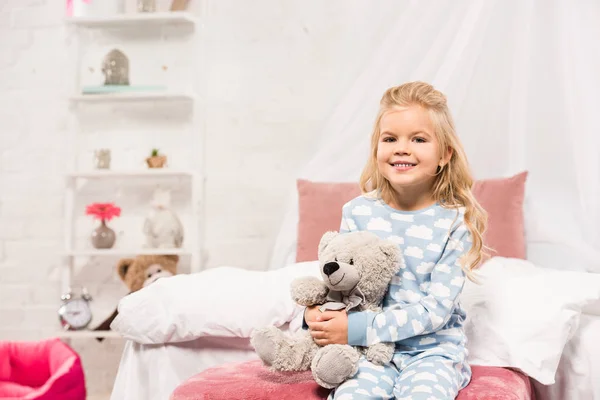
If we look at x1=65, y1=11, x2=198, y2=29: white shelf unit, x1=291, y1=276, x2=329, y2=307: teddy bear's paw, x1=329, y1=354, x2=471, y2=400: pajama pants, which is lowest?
x1=329, y1=354, x2=471, y2=400: pajama pants

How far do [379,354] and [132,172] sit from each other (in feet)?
5.63

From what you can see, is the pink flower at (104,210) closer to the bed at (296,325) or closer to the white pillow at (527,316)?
the bed at (296,325)

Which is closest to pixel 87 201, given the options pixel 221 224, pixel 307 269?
pixel 221 224

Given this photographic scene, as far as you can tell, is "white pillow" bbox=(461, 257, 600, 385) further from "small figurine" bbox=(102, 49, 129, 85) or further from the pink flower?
"small figurine" bbox=(102, 49, 129, 85)

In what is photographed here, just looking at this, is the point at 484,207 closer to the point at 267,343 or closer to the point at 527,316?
the point at 527,316

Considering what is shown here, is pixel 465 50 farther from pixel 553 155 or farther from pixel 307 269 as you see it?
pixel 307 269

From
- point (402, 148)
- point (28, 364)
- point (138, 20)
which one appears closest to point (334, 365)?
point (402, 148)

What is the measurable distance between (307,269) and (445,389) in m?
0.69

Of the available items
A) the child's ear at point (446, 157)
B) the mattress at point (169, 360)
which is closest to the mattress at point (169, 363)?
the mattress at point (169, 360)

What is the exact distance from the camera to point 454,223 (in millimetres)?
1415

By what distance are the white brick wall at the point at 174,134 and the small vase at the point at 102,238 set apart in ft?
0.58

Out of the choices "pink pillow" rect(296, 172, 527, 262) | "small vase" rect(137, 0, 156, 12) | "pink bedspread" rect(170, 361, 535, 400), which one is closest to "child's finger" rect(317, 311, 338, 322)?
"pink bedspread" rect(170, 361, 535, 400)

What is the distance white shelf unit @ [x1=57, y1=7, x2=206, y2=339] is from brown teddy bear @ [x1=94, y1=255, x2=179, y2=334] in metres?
0.03

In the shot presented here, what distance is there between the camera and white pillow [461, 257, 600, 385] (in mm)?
1548
